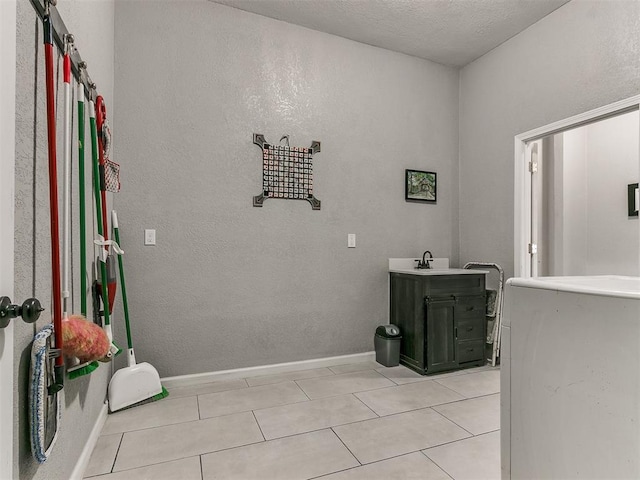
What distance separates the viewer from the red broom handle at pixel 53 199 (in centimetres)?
110

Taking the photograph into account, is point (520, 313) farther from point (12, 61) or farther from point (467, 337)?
point (467, 337)

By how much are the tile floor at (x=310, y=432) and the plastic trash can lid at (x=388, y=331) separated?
0.43m

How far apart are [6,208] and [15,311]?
24 cm

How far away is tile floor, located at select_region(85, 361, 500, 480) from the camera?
1.67 metres

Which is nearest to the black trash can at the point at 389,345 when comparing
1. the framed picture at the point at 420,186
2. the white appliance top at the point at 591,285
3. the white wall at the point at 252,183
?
the white wall at the point at 252,183

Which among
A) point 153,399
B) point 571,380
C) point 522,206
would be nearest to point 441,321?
point 522,206

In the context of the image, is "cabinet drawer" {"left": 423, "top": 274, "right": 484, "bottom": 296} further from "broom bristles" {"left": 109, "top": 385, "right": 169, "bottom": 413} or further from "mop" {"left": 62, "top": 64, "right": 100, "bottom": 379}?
"mop" {"left": 62, "top": 64, "right": 100, "bottom": 379}

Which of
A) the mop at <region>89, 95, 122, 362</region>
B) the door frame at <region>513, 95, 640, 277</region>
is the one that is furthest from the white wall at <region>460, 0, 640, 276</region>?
the mop at <region>89, 95, 122, 362</region>

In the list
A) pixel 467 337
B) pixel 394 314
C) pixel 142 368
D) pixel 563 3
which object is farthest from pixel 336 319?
pixel 563 3

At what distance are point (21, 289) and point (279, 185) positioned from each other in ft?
7.22

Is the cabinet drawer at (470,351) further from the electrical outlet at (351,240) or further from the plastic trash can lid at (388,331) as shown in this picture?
the electrical outlet at (351,240)

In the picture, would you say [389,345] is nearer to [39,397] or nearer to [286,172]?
[286,172]

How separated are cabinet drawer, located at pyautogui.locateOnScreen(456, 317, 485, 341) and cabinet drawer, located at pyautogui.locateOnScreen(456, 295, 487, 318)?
44 mm

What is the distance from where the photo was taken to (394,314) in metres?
3.40
